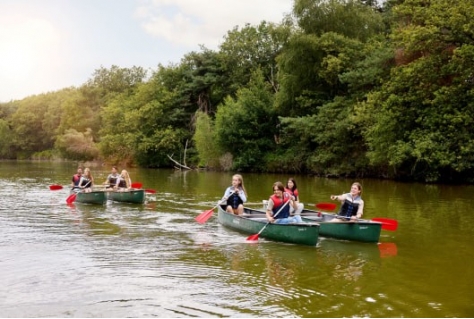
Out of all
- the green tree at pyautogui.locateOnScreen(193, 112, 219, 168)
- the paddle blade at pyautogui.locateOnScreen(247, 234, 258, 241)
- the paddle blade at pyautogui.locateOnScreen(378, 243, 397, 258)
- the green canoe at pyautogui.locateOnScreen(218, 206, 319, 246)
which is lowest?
the paddle blade at pyautogui.locateOnScreen(378, 243, 397, 258)

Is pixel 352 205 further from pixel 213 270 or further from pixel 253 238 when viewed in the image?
pixel 213 270

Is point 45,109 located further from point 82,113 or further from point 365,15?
point 365,15

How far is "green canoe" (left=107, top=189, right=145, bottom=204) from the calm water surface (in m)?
2.62

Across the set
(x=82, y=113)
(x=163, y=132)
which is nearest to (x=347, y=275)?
(x=163, y=132)

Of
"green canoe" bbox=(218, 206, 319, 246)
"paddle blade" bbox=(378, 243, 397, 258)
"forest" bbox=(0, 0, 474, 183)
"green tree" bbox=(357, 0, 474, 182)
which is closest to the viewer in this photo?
"paddle blade" bbox=(378, 243, 397, 258)

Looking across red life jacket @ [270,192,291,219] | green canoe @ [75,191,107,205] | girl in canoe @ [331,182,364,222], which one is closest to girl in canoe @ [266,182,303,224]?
red life jacket @ [270,192,291,219]

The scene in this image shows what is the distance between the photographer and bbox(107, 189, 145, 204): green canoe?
59.9 ft

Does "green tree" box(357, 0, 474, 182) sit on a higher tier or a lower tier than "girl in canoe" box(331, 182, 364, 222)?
higher

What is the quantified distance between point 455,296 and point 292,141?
32.5 metres

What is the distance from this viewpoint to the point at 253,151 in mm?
41156

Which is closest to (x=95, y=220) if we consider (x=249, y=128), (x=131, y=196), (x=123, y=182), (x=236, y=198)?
(x=131, y=196)

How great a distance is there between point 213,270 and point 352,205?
4.32 meters

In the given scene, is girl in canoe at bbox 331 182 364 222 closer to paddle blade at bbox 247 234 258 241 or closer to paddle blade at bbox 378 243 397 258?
paddle blade at bbox 378 243 397 258

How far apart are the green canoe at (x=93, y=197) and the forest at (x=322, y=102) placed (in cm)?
1565
